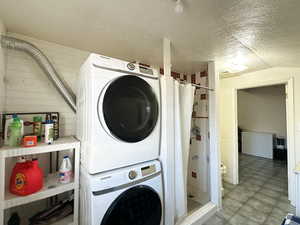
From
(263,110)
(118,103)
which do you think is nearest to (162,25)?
(118,103)

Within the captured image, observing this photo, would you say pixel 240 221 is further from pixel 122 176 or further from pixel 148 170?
pixel 122 176

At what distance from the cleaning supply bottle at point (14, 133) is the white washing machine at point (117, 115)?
0.45 m

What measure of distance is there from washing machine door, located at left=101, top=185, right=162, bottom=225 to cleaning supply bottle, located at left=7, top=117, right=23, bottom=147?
85cm

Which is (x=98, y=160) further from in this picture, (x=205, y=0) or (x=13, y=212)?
(x=205, y=0)

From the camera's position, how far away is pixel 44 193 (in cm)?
100

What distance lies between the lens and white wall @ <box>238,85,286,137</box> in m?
4.46

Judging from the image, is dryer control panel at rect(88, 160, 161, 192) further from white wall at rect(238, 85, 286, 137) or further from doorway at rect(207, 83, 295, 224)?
white wall at rect(238, 85, 286, 137)

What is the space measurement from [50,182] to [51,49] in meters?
1.34

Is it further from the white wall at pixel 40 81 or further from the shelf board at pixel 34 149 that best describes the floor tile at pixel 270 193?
the white wall at pixel 40 81

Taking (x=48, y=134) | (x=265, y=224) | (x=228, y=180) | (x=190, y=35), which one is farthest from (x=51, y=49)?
(x=228, y=180)

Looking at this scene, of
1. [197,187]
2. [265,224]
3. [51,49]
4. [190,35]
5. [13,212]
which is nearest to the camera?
[13,212]

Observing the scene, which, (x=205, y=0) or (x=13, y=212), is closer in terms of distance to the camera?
(x=205, y=0)

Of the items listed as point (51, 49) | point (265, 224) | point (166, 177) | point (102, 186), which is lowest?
point (265, 224)

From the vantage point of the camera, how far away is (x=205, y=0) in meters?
0.89
